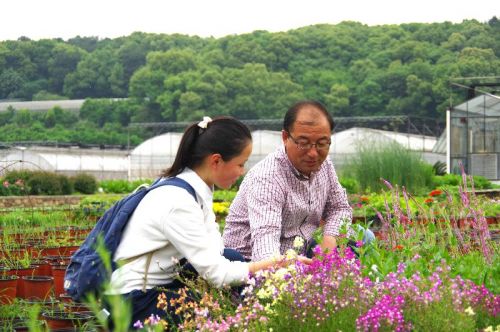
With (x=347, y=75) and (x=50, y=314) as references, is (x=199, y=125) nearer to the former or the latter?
(x=50, y=314)

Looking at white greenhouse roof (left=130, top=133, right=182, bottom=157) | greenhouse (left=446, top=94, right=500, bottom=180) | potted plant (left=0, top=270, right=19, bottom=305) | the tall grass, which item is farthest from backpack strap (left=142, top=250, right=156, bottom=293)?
white greenhouse roof (left=130, top=133, right=182, bottom=157)

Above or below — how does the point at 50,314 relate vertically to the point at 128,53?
below

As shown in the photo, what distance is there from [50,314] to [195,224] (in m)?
1.11

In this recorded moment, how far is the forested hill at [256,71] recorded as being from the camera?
172ft

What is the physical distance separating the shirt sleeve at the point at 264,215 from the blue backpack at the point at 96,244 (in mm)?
420

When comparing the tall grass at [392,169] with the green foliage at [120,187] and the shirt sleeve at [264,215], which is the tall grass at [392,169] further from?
the shirt sleeve at [264,215]

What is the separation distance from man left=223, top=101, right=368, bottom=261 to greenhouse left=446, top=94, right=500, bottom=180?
19.6 metres

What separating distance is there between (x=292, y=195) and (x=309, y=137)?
296mm

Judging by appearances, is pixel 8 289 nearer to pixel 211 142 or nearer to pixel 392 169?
pixel 211 142

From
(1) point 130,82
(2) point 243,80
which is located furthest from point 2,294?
(1) point 130,82

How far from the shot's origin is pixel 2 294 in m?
4.36

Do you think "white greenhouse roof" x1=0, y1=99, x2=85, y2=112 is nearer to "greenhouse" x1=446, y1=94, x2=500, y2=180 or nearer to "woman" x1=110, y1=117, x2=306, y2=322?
"greenhouse" x1=446, y1=94, x2=500, y2=180

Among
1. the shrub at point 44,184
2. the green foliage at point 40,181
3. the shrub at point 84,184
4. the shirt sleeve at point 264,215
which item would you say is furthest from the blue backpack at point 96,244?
the shrub at point 84,184

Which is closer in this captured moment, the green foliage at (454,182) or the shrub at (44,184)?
the green foliage at (454,182)
